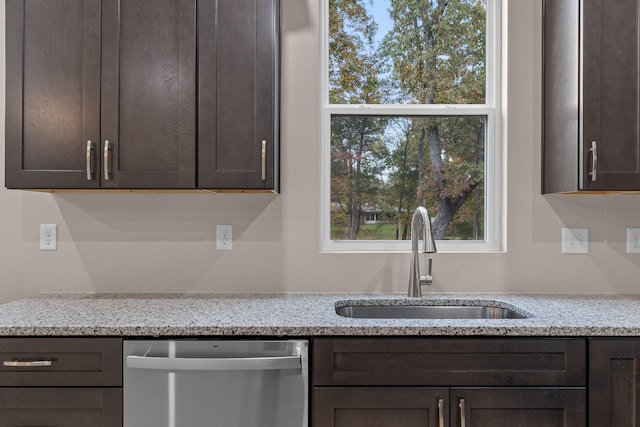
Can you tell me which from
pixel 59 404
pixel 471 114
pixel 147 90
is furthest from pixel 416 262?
pixel 59 404

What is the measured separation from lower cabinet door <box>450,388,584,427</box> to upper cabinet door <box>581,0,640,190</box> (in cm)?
77

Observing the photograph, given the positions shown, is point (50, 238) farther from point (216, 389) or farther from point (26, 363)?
point (216, 389)

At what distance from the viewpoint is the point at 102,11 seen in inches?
68.9

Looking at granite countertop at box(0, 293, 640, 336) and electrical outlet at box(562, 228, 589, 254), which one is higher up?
electrical outlet at box(562, 228, 589, 254)

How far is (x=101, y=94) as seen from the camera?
1758 mm

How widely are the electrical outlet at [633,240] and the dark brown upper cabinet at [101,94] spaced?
6.27 ft

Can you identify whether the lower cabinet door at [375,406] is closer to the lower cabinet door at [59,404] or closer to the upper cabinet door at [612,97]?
the lower cabinet door at [59,404]

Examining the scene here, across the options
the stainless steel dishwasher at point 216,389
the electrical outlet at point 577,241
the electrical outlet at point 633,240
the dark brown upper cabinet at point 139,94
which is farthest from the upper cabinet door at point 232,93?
the electrical outlet at point 633,240

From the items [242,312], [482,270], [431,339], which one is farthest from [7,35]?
[482,270]

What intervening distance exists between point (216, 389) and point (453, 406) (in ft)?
2.46

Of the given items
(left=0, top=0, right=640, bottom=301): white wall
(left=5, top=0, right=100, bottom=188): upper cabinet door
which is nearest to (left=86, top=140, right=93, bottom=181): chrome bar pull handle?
(left=5, top=0, right=100, bottom=188): upper cabinet door

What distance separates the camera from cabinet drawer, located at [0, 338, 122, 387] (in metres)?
1.48

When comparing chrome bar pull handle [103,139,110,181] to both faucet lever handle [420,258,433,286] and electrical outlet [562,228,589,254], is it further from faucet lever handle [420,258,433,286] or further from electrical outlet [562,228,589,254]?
electrical outlet [562,228,589,254]

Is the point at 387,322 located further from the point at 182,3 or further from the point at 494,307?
the point at 182,3
